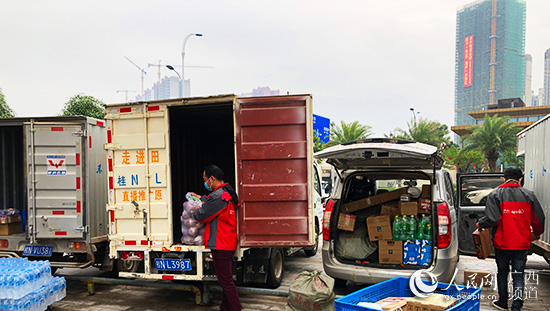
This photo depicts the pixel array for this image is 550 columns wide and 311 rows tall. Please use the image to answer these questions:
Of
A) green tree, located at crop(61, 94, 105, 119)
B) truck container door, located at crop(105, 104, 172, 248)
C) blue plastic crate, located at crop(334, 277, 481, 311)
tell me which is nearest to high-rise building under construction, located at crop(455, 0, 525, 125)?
green tree, located at crop(61, 94, 105, 119)

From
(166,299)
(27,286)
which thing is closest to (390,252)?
(166,299)

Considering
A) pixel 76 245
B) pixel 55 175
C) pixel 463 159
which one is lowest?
pixel 463 159

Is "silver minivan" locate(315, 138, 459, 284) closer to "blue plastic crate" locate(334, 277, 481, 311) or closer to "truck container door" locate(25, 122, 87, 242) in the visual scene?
"blue plastic crate" locate(334, 277, 481, 311)

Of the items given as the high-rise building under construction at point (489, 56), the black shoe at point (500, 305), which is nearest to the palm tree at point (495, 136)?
the black shoe at point (500, 305)

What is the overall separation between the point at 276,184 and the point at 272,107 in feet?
2.94

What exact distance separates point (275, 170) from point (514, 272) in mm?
2946

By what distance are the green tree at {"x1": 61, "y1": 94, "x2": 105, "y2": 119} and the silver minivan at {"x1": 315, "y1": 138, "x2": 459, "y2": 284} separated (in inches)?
525

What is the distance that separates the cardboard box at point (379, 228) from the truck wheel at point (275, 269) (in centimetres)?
135

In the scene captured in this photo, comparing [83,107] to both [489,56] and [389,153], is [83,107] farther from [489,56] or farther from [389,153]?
[489,56]

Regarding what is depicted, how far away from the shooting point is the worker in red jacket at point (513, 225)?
4785mm

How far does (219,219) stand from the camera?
4816 millimetres

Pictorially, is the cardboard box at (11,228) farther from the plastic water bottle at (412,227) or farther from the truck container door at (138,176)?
the plastic water bottle at (412,227)

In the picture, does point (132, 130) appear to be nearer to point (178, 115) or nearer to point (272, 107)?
point (178, 115)

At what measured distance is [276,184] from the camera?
496 centimetres
